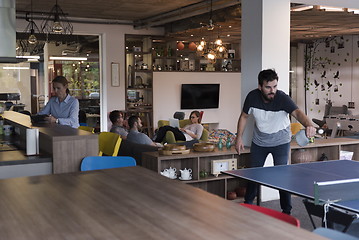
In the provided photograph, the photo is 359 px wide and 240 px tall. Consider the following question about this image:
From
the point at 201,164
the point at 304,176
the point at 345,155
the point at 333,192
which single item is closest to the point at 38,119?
the point at 201,164

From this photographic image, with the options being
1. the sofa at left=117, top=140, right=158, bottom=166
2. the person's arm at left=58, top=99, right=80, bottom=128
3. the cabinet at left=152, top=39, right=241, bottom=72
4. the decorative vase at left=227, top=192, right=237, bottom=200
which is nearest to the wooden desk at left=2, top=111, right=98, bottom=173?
the person's arm at left=58, top=99, right=80, bottom=128

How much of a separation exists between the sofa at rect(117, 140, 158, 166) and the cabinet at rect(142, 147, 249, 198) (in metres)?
0.18

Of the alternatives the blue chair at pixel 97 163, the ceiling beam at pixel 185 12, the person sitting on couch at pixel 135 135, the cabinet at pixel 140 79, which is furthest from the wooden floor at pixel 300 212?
the cabinet at pixel 140 79

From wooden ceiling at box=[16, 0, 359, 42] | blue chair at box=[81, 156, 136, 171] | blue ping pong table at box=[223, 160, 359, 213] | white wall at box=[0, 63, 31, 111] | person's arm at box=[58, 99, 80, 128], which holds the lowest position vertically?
blue ping pong table at box=[223, 160, 359, 213]

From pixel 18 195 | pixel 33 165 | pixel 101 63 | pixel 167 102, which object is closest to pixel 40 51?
pixel 101 63

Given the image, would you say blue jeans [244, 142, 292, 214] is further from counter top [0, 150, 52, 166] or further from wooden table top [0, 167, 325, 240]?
wooden table top [0, 167, 325, 240]

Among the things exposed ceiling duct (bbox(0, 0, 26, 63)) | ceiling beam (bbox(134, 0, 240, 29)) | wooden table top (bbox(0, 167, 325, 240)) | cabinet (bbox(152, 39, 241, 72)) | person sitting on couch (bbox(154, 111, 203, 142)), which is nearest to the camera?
wooden table top (bbox(0, 167, 325, 240))

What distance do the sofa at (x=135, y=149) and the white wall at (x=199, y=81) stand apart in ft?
20.1

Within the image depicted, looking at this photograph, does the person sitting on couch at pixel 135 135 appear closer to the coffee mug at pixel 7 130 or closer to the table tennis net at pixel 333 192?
the coffee mug at pixel 7 130

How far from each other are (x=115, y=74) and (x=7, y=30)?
23.9ft

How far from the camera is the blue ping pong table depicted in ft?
10.3

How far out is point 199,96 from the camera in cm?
1348

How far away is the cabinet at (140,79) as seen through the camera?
1261 centimetres

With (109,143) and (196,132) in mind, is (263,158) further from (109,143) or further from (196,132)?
(196,132)
